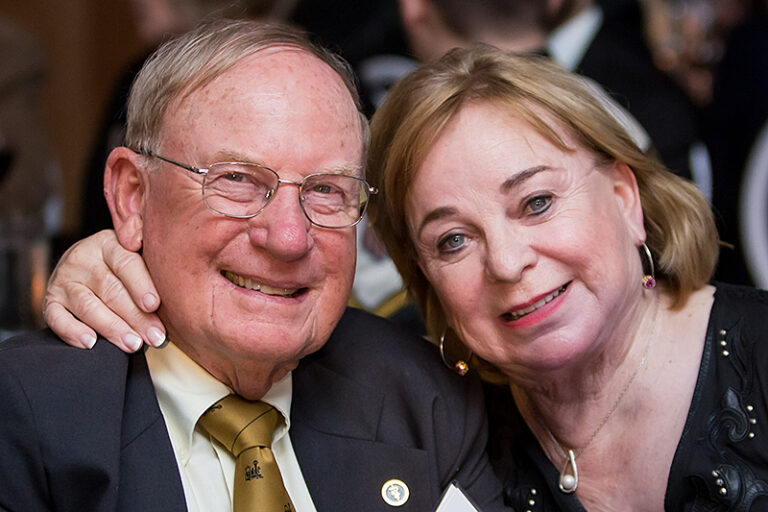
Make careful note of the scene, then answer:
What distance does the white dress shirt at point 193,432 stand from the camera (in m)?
1.84

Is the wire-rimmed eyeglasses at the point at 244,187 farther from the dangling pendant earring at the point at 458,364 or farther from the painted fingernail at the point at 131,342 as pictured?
the dangling pendant earring at the point at 458,364

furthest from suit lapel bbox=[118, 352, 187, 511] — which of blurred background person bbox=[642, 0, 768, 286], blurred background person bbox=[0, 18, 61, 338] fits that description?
blurred background person bbox=[642, 0, 768, 286]

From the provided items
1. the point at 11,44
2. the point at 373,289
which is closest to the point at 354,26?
the point at 11,44

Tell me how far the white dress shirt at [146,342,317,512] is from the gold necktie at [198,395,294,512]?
25 millimetres

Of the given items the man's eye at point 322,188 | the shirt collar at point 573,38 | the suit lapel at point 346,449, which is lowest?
the suit lapel at point 346,449

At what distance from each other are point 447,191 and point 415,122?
0.60ft

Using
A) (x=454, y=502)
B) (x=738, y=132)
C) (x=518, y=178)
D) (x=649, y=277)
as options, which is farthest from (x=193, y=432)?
(x=738, y=132)

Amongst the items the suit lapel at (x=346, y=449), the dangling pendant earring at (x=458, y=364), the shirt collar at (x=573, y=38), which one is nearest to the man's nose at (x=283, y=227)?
the suit lapel at (x=346, y=449)

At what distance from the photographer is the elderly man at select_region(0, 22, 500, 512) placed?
5.61 ft

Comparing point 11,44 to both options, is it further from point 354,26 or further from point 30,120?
point 354,26

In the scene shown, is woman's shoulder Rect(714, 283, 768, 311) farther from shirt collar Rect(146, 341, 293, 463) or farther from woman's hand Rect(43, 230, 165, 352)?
woman's hand Rect(43, 230, 165, 352)

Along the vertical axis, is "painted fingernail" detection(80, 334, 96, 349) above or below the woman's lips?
above

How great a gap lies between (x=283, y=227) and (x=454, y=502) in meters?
0.67

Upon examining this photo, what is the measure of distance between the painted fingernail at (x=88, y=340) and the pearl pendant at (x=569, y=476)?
3.42 feet
